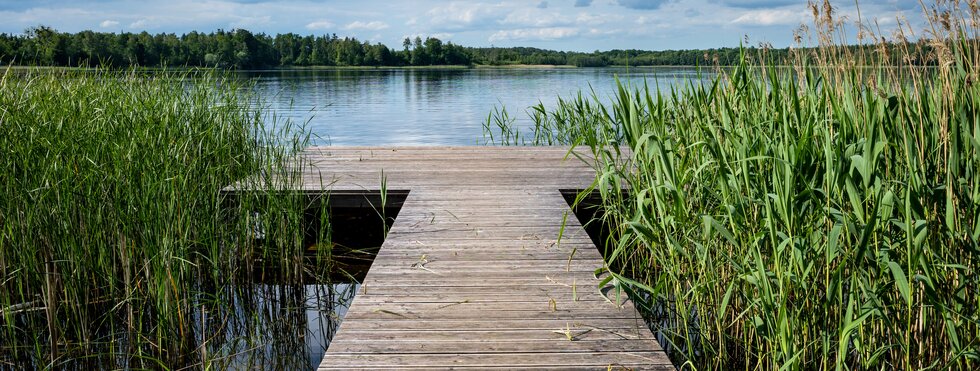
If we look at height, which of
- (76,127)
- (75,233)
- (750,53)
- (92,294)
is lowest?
(92,294)

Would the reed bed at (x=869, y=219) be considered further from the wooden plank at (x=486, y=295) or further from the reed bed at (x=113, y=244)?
the reed bed at (x=113, y=244)

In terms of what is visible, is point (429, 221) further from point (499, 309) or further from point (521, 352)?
point (521, 352)

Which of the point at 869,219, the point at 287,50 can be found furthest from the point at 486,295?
the point at 287,50

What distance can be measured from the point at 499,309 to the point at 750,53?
4.93ft

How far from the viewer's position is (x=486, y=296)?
2.62 metres

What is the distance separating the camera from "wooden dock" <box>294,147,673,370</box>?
2.11m

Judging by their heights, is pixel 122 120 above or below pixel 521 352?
above

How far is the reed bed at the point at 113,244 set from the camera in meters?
2.83

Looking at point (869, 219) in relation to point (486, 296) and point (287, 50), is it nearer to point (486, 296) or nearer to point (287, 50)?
point (486, 296)

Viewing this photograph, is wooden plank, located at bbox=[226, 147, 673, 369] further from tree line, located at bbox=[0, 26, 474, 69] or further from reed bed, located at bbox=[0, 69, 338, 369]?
tree line, located at bbox=[0, 26, 474, 69]

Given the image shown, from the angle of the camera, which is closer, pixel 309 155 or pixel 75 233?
pixel 75 233

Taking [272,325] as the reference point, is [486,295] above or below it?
above

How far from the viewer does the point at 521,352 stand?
2123 mm

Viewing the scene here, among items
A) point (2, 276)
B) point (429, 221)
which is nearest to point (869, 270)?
point (429, 221)
